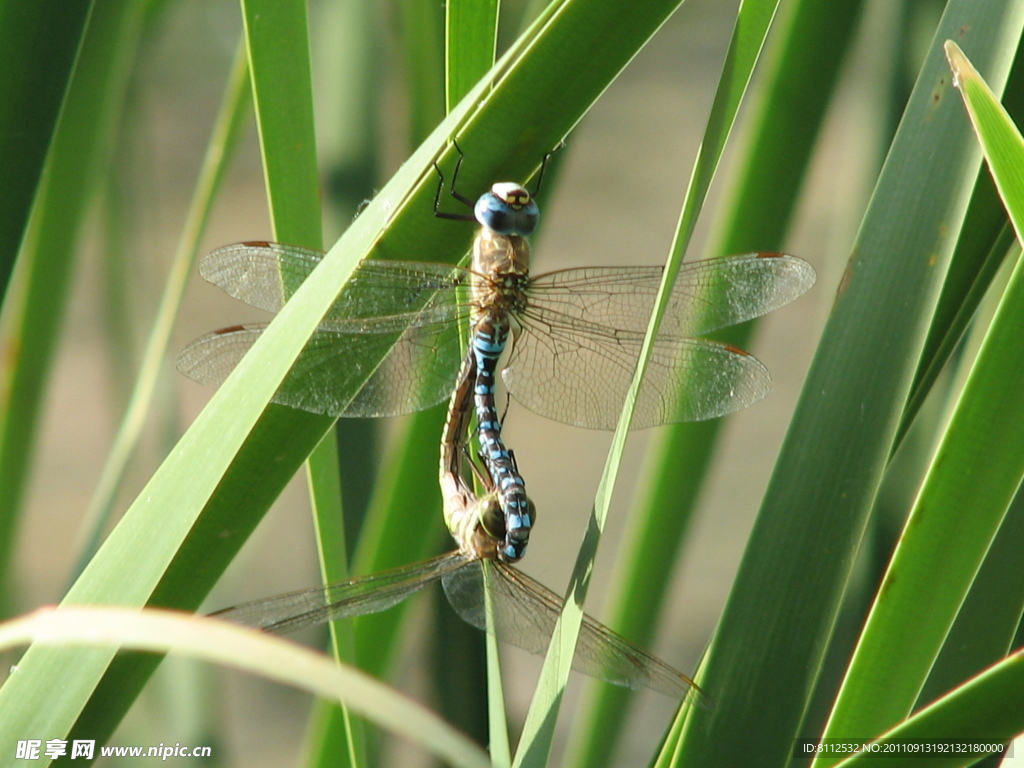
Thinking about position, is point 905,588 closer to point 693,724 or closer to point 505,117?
point 693,724

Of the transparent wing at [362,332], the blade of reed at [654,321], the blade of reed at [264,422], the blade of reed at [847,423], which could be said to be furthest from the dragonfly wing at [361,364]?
the blade of reed at [847,423]

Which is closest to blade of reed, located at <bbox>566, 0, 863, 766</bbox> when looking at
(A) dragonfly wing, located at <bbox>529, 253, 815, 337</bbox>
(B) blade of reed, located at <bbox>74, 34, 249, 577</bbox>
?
(A) dragonfly wing, located at <bbox>529, 253, 815, 337</bbox>

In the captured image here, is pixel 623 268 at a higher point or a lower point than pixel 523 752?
higher

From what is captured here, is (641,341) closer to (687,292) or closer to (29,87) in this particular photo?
(687,292)

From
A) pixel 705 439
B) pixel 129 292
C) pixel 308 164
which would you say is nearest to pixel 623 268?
pixel 705 439

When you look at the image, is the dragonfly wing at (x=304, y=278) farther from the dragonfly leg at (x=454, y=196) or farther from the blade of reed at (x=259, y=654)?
the blade of reed at (x=259, y=654)

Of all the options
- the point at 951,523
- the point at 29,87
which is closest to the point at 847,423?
the point at 951,523

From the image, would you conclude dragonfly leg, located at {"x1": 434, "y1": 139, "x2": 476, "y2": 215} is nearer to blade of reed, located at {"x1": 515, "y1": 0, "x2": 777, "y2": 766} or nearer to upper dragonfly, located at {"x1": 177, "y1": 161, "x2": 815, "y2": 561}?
upper dragonfly, located at {"x1": 177, "y1": 161, "x2": 815, "y2": 561}
